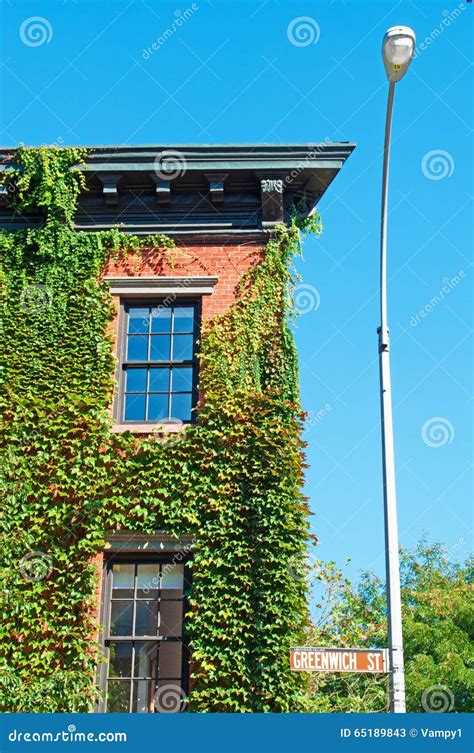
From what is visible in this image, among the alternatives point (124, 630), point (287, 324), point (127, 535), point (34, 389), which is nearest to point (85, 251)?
point (34, 389)

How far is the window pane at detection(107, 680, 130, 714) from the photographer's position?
11.5 m

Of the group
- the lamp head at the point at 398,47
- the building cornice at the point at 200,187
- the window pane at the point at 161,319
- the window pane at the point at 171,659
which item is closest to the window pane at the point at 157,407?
the window pane at the point at 161,319

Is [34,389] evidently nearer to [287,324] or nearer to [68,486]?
[68,486]

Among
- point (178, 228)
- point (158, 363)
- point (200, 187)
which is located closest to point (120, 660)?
point (158, 363)

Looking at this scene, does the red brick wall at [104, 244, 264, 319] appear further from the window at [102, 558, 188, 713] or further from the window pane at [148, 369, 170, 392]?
the window at [102, 558, 188, 713]

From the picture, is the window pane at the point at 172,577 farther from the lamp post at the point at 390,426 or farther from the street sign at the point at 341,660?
the lamp post at the point at 390,426

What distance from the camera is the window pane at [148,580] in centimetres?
1196

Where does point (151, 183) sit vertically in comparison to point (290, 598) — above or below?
above

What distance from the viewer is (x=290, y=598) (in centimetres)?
1145

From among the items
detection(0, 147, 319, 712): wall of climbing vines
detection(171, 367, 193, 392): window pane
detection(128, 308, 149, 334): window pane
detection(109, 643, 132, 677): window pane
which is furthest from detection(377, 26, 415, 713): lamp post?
detection(128, 308, 149, 334): window pane

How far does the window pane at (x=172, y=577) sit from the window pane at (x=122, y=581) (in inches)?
17.4

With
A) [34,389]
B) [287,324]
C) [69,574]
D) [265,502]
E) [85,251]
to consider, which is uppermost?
[85,251]

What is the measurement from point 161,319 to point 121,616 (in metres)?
4.60

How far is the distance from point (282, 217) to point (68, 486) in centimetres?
547
